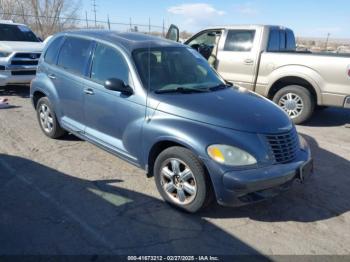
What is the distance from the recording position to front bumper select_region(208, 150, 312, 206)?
344 cm

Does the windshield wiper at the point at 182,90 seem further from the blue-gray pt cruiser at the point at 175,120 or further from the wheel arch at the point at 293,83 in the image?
the wheel arch at the point at 293,83

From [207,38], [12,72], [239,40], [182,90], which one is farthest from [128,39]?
[12,72]

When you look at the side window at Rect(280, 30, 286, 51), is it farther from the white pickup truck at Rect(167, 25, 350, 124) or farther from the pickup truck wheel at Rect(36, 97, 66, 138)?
the pickup truck wheel at Rect(36, 97, 66, 138)

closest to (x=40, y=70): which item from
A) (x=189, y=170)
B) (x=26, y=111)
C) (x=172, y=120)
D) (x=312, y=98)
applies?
(x=26, y=111)

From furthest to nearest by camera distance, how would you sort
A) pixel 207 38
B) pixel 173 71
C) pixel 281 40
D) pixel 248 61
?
pixel 207 38 → pixel 281 40 → pixel 248 61 → pixel 173 71

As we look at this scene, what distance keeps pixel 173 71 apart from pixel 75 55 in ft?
5.41

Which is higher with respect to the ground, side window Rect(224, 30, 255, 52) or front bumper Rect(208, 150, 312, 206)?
side window Rect(224, 30, 255, 52)

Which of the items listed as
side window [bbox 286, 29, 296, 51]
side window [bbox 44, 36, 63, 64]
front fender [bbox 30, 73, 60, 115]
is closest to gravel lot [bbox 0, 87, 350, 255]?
front fender [bbox 30, 73, 60, 115]

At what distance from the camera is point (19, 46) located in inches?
398

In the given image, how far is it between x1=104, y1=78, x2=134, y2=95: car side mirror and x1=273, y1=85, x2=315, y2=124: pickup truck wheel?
14.8ft

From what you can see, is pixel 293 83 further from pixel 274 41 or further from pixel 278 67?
pixel 274 41

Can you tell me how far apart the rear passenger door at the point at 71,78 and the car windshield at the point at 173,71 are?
0.99 m

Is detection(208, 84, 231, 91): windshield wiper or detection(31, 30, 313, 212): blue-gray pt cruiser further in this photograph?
detection(208, 84, 231, 91): windshield wiper

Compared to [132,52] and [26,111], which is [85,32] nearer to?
[132,52]
